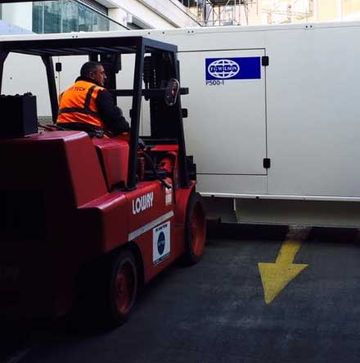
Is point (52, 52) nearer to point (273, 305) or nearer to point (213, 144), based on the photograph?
point (213, 144)

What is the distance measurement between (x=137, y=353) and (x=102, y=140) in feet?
6.22

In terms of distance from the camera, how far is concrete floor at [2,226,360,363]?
14.3 feet

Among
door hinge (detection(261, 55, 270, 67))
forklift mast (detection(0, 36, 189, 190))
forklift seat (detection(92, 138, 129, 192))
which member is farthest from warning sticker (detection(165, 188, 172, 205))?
door hinge (detection(261, 55, 270, 67))

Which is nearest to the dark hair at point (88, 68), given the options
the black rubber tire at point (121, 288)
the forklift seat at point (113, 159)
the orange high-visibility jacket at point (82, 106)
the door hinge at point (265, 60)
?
the orange high-visibility jacket at point (82, 106)

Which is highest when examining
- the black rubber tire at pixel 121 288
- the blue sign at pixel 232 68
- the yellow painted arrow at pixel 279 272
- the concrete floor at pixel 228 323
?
the blue sign at pixel 232 68

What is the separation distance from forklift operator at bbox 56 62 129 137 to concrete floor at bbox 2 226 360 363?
1650 millimetres

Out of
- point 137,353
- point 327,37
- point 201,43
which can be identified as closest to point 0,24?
point 201,43

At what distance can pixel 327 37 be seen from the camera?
23.9 ft

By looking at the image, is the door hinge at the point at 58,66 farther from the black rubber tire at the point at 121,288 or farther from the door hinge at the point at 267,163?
the black rubber tire at the point at 121,288

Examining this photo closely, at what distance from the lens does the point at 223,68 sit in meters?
7.63

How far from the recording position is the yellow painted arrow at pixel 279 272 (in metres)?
5.84

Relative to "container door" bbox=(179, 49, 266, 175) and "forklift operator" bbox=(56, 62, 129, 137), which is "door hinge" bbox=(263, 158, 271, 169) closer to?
"container door" bbox=(179, 49, 266, 175)

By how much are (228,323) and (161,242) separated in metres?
1.20

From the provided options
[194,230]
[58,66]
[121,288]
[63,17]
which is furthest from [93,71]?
[63,17]
